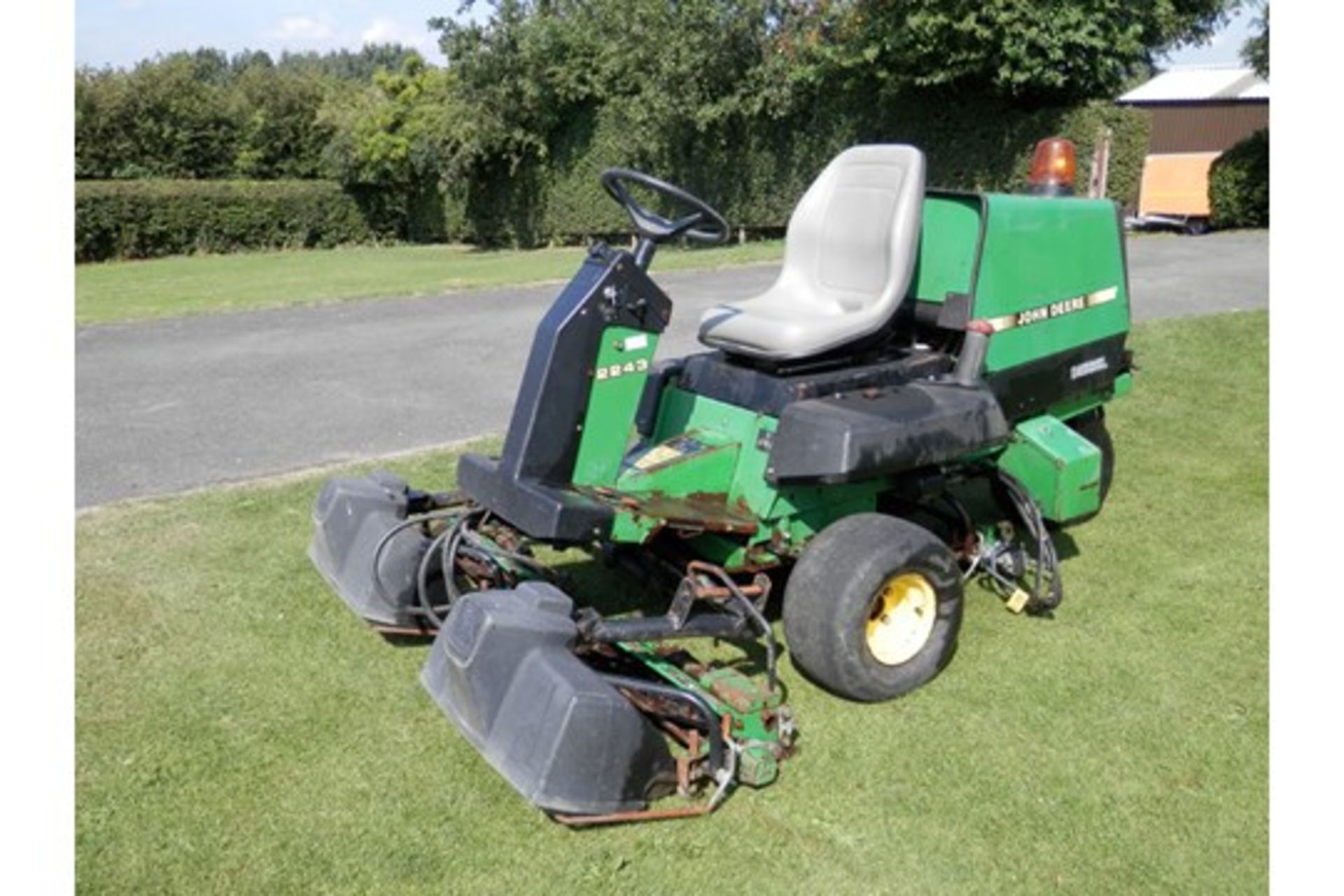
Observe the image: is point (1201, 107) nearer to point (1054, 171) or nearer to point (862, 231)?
point (1054, 171)

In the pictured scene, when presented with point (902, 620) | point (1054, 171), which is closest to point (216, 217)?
point (1054, 171)

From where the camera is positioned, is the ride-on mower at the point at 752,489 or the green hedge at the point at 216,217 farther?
the green hedge at the point at 216,217

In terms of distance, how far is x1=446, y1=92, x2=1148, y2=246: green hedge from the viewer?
17266 millimetres

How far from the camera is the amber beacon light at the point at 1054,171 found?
4812mm

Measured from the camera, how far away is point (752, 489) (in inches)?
157

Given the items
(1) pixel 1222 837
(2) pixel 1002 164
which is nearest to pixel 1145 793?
(1) pixel 1222 837

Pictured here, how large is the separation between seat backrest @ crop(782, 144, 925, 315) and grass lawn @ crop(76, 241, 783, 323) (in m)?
9.60

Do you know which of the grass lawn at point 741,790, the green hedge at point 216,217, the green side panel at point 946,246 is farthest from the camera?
the green hedge at point 216,217

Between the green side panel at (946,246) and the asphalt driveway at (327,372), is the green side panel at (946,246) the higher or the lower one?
the higher one

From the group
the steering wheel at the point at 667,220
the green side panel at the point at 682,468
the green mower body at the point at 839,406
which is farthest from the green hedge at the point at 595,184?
the green side panel at the point at 682,468

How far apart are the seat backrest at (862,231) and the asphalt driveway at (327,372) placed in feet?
9.85

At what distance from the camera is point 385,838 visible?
3027 millimetres

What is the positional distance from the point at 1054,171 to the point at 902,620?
2161 mm

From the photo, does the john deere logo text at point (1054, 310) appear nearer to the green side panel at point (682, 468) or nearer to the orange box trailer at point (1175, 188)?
the green side panel at point (682, 468)
